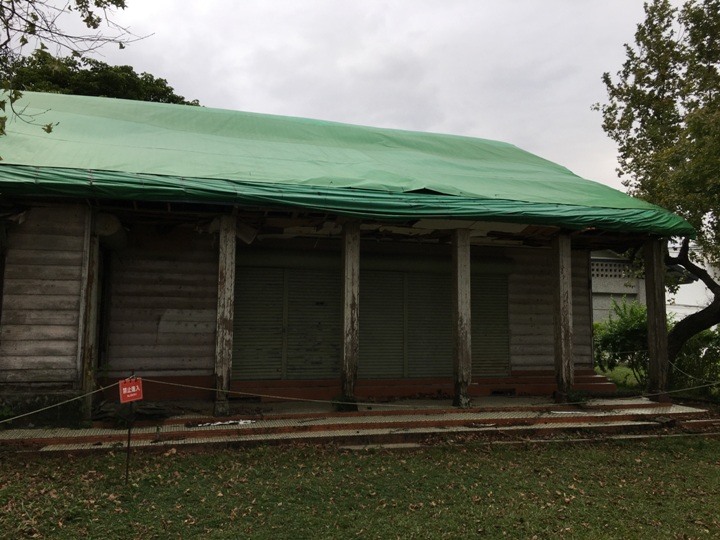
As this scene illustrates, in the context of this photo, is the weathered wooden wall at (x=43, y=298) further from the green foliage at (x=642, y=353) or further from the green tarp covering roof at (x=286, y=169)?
the green foliage at (x=642, y=353)

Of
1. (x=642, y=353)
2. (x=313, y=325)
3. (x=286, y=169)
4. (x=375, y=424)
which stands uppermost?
(x=286, y=169)

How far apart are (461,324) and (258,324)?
12.0ft

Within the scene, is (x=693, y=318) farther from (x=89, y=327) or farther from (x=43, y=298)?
(x=43, y=298)

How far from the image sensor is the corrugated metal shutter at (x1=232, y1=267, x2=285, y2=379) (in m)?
9.52

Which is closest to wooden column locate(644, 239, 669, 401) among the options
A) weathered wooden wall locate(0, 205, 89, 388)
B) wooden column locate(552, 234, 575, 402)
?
wooden column locate(552, 234, 575, 402)

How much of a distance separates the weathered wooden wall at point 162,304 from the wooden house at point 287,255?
0.03 meters

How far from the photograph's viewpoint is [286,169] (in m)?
8.49

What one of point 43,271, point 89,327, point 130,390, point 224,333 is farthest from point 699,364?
point 43,271

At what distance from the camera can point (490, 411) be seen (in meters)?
8.39

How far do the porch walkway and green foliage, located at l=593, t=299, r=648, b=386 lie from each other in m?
4.00

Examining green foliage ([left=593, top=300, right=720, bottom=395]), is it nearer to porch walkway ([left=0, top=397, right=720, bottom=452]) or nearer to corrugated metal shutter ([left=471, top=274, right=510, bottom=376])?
porch walkway ([left=0, top=397, right=720, bottom=452])

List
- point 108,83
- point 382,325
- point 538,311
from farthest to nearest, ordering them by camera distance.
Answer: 1. point 108,83
2. point 538,311
3. point 382,325

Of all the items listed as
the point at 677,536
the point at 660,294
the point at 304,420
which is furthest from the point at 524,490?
the point at 660,294

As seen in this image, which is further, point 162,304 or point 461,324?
point 162,304
